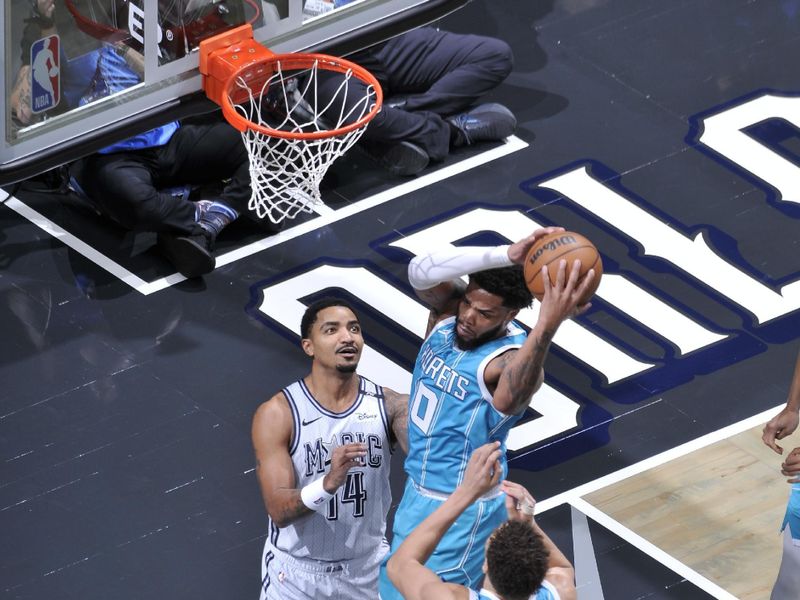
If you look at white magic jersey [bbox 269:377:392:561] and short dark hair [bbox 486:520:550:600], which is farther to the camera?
white magic jersey [bbox 269:377:392:561]

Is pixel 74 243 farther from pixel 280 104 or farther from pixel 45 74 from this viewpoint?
pixel 45 74

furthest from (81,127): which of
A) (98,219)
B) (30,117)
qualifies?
(98,219)

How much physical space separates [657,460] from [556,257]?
110 inches

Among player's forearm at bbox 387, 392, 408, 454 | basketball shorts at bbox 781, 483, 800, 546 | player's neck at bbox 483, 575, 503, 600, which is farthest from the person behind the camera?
basketball shorts at bbox 781, 483, 800, 546

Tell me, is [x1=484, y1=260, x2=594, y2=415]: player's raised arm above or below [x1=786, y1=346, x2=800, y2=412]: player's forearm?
above

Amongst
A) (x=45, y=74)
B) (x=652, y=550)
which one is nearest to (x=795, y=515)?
(x=652, y=550)

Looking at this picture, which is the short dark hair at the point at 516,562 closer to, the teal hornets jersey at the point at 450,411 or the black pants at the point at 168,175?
the teal hornets jersey at the point at 450,411

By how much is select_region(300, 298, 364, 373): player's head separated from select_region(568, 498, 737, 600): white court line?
1809mm

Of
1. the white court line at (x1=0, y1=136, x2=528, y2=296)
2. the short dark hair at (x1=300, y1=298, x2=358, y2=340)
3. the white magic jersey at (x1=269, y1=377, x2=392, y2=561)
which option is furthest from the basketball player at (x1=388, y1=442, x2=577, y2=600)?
the white court line at (x1=0, y1=136, x2=528, y2=296)

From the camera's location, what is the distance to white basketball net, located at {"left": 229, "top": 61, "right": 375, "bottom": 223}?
9.95 metres

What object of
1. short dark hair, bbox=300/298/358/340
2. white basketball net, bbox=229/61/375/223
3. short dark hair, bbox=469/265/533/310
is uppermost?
short dark hair, bbox=469/265/533/310

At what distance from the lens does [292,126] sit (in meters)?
10.8

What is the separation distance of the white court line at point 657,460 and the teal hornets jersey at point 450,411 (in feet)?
5.12

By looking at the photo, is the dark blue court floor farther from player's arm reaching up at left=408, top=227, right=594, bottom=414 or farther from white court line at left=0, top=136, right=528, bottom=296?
player's arm reaching up at left=408, top=227, right=594, bottom=414
